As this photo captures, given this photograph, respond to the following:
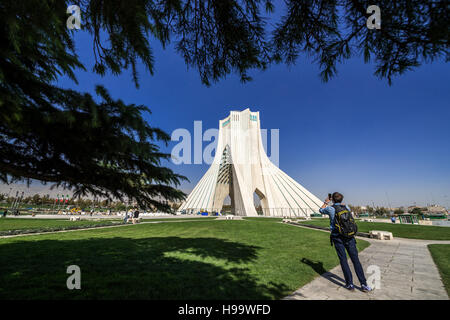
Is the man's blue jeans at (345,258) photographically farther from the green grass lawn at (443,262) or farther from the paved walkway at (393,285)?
the green grass lawn at (443,262)

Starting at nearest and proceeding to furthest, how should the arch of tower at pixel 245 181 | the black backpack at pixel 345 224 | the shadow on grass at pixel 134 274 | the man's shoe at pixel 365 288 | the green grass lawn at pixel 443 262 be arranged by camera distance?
the shadow on grass at pixel 134 274
the man's shoe at pixel 365 288
the black backpack at pixel 345 224
the green grass lawn at pixel 443 262
the arch of tower at pixel 245 181

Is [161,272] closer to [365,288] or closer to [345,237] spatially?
[345,237]

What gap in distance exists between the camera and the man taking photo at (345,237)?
362cm

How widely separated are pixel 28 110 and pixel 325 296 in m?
4.60

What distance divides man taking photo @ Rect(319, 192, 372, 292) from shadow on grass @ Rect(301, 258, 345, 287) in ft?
1.15

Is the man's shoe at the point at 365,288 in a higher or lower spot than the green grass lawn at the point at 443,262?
higher

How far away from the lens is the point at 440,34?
5.81 ft

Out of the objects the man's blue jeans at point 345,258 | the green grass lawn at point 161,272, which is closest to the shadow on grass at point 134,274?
the green grass lawn at point 161,272

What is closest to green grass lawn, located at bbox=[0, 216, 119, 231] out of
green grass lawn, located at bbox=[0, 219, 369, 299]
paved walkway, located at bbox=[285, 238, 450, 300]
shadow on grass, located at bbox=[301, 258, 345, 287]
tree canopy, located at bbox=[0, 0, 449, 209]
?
green grass lawn, located at bbox=[0, 219, 369, 299]

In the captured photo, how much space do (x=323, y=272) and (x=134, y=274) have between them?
4.39 meters
